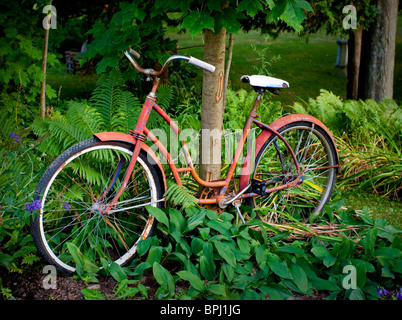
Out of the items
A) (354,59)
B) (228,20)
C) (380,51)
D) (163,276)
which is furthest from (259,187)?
(354,59)

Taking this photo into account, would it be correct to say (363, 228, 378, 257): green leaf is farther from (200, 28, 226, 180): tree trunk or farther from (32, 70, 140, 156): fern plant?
(32, 70, 140, 156): fern plant

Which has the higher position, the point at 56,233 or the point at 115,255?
the point at 56,233

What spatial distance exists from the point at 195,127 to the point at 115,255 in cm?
144

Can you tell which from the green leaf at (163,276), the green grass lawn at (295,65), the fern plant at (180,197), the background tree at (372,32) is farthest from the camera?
the green grass lawn at (295,65)

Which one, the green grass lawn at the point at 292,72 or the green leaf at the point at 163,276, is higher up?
the green grass lawn at the point at 292,72

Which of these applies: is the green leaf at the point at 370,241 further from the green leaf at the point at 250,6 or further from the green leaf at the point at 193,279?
the green leaf at the point at 250,6

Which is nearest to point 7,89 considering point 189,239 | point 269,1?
point 189,239

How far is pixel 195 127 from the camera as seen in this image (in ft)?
13.5

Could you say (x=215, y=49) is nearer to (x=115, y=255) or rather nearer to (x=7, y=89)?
(x=115, y=255)

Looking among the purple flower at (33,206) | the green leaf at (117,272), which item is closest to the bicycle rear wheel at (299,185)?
the green leaf at (117,272)

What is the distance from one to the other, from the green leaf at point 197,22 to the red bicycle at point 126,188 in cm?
19

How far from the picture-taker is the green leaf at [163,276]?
2.69 m

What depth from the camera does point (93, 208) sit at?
2.87m

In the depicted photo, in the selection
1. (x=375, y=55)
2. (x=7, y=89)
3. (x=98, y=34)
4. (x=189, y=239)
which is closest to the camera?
(x=189, y=239)
